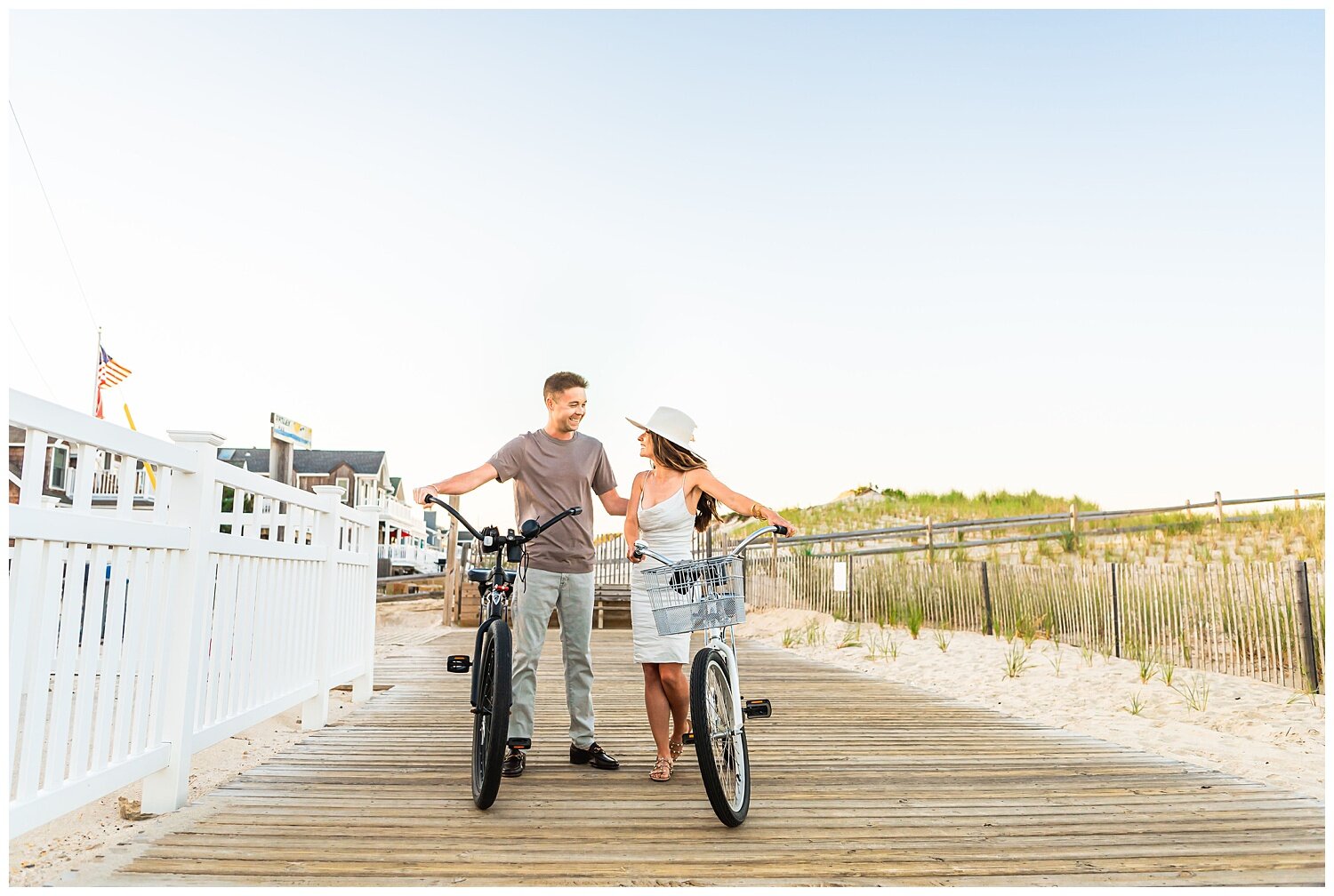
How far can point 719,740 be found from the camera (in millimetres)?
3096

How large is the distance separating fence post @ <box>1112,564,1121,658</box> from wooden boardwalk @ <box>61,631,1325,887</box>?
4497 millimetres

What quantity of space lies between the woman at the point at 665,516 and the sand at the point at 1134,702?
99.7 inches

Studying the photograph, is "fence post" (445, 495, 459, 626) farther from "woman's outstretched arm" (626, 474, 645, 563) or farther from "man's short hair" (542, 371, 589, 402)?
"woman's outstretched arm" (626, 474, 645, 563)

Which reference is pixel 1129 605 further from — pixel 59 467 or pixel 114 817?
pixel 59 467

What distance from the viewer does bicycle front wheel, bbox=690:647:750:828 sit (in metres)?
2.89

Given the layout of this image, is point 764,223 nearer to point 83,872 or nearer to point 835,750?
point 835,750

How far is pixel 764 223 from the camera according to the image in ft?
50.8

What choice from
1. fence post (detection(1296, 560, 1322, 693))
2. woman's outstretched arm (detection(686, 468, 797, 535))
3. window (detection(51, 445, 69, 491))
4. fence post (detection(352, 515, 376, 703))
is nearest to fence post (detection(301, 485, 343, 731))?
fence post (detection(352, 515, 376, 703))

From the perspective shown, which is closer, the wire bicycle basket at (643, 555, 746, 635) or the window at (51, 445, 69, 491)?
the wire bicycle basket at (643, 555, 746, 635)

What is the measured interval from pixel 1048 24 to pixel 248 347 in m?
18.1

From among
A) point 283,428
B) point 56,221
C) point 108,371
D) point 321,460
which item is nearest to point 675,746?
point 283,428

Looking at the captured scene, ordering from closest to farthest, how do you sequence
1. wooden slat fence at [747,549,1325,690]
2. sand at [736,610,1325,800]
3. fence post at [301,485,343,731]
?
sand at [736,610,1325,800] < fence post at [301,485,343,731] < wooden slat fence at [747,549,1325,690]

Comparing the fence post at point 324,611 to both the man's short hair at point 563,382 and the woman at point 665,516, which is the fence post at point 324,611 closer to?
the man's short hair at point 563,382

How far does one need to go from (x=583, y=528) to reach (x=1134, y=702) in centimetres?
438
